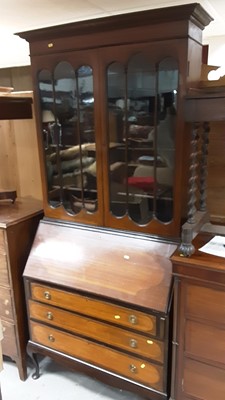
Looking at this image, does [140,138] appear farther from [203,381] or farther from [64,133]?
[203,381]

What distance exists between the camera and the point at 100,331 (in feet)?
5.65

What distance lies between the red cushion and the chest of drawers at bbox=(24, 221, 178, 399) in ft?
0.88

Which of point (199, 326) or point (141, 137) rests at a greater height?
point (141, 137)

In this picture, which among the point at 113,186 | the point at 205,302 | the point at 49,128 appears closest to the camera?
the point at 205,302

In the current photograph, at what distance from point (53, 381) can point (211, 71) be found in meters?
2.02

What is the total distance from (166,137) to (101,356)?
3.91 ft

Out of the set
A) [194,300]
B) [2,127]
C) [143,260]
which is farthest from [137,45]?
[2,127]

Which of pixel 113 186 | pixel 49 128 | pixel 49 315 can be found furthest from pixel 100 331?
pixel 49 128

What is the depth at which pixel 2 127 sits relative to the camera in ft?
7.89

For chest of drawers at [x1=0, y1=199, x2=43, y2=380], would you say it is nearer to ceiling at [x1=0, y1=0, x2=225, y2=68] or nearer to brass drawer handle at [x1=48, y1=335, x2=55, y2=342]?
brass drawer handle at [x1=48, y1=335, x2=55, y2=342]

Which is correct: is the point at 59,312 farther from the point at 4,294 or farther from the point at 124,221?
the point at 124,221

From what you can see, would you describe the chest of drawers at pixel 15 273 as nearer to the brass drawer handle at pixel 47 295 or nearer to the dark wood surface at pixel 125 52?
the brass drawer handle at pixel 47 295

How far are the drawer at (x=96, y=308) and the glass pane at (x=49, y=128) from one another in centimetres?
51

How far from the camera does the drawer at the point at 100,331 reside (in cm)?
158
